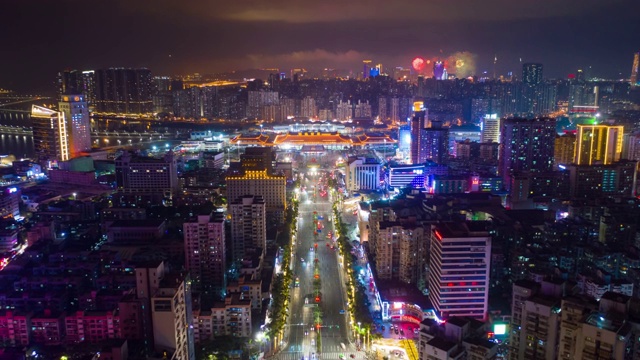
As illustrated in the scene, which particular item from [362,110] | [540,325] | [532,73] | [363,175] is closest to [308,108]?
[362,110]

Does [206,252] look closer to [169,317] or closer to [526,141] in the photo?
[169,317]

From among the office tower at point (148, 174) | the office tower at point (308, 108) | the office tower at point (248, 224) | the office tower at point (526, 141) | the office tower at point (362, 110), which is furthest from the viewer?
the office tower at point (308, 108)

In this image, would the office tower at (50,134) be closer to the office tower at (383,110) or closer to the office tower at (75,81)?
the office tower at (75,81)

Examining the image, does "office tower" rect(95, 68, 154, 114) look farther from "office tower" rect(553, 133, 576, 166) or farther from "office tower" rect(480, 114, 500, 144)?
"office tower" rect(553, 133, 576, 166)

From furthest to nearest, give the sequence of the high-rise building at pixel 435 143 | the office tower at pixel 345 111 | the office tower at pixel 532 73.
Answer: the office tower at pixel 345 111
the office tower at pixel 532 73
the high-rise building at pixel 435 143

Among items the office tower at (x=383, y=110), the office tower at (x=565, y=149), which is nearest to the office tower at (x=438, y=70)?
the office tower at (x=383, y=110)

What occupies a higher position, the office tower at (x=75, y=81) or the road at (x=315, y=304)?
the office tower at (x=75, y=81)
